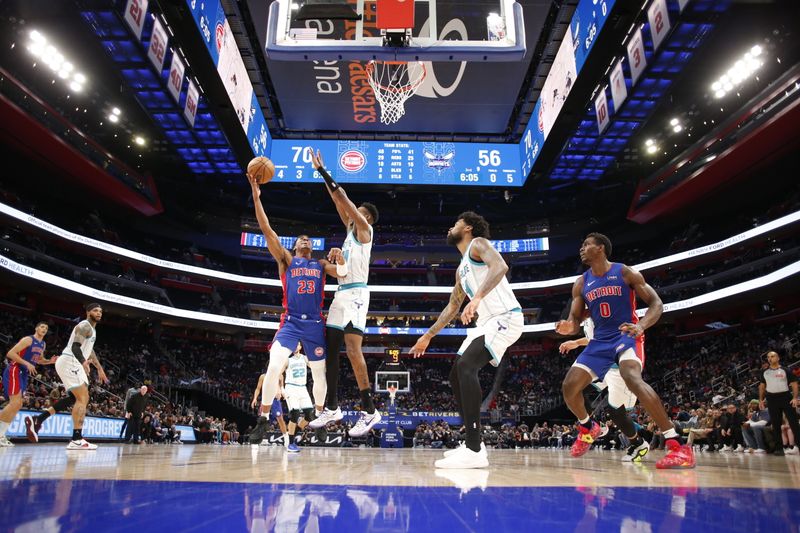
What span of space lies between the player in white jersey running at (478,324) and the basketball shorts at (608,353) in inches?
41.1

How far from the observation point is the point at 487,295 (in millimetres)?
4047

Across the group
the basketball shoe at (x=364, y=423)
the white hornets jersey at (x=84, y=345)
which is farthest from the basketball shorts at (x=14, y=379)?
the basketball shoe at (x=364, y=423)

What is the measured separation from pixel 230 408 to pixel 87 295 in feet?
26.4

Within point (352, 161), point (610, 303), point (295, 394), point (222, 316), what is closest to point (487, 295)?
point (610, 303)

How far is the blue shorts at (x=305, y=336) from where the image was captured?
5.35 metres

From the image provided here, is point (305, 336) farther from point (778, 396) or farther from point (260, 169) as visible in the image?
point (778, 396)

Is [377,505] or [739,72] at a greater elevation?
[739,72]

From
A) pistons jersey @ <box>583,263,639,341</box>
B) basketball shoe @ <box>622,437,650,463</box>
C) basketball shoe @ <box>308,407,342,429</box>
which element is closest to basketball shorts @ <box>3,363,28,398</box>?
basketball shoe @ <box>308,407,342,429</box>

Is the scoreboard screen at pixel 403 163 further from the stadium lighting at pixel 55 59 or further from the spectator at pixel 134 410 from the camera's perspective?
the spectator at pixel 134 410

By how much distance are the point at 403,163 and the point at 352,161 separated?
6.01 ft

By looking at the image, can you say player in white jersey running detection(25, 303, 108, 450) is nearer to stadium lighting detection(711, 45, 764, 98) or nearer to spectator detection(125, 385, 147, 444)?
spectator detection(125, 385, 147, 444)

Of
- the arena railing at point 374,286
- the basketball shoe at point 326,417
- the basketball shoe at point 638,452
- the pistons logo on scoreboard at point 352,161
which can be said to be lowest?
the basketball shoe at point 638,452

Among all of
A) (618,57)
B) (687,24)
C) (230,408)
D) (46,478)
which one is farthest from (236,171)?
(46,478)

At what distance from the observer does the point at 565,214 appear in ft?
103
